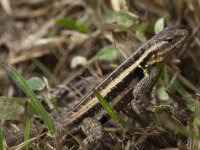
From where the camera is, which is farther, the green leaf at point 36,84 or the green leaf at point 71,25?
the green leaf at point 71,25

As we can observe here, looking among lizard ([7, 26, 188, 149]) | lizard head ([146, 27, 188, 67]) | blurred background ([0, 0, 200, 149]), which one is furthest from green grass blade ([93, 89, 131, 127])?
lizard head ([146, 27, 188, 67])

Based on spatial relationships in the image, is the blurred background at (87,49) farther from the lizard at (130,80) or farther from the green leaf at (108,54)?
the lizard at (130,80)

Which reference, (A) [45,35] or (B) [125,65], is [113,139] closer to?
(B) [125,65]

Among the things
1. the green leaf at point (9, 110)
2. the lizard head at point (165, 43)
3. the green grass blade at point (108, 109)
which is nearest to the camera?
the green grass blade at point (108, 109)

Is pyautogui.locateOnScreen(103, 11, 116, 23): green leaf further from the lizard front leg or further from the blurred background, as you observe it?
the lizard front leg

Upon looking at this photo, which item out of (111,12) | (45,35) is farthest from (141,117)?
(45,35)

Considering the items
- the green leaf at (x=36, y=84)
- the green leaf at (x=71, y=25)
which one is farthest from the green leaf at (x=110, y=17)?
the green leaf at (x=36, y=84)

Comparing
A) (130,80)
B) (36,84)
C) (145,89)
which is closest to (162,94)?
(145,89)
